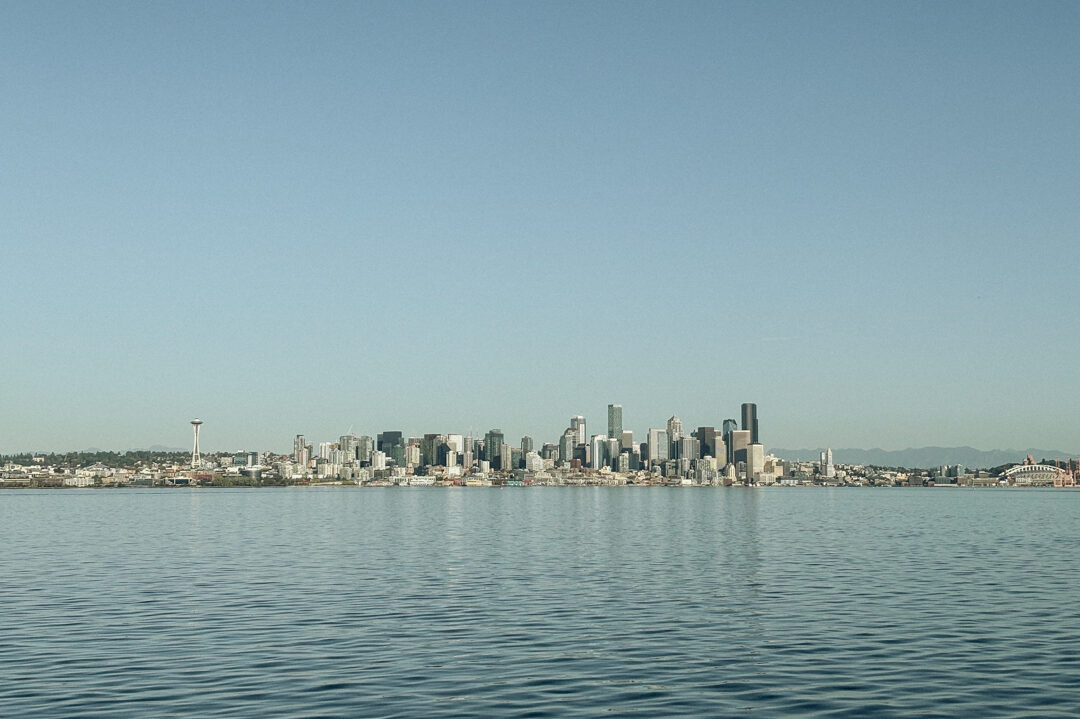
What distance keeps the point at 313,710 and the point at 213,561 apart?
5494 cm

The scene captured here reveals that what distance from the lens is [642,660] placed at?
3834 cm

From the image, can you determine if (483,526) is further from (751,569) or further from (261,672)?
(261,672)

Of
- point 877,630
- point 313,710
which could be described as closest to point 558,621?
point 877,630

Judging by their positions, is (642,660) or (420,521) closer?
(642,660)

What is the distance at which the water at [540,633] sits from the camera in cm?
3173

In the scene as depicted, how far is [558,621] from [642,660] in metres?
9.96

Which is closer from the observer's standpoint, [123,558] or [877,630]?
[877,630]

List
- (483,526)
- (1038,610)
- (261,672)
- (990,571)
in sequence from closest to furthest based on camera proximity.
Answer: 1. (261,672)
2. (1038,610)
3. (990,571)
4. (483,526)

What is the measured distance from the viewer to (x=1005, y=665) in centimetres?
3731

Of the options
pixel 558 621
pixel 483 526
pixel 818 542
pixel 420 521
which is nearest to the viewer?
pixel 558 621

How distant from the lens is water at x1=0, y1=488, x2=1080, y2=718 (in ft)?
104

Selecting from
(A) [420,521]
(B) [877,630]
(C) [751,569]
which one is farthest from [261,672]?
(A) [420,521]

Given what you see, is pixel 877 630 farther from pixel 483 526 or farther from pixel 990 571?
pixel 483 526

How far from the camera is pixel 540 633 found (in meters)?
44.3
